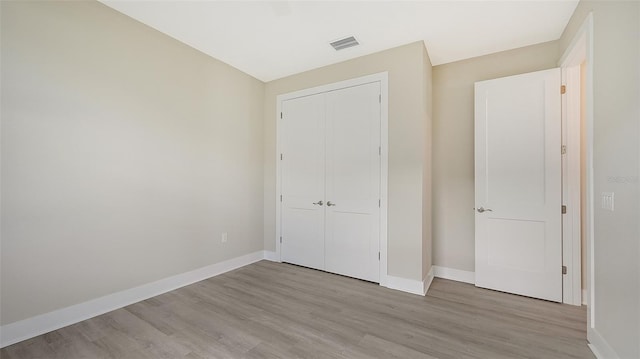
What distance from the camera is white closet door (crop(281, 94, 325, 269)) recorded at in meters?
3.52

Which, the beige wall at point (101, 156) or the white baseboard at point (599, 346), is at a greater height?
the beige wall at point (101, 156)

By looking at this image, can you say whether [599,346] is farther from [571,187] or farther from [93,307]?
[93,307]

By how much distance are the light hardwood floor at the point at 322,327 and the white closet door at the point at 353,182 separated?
46cm

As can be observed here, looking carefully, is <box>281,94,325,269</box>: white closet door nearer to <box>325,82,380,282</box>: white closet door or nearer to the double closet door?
the double closet door

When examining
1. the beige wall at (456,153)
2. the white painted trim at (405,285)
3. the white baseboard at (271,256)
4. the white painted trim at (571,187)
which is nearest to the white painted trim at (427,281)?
the white painted trim at (405,285)

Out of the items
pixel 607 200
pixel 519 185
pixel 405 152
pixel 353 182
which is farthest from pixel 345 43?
pixel 607 200

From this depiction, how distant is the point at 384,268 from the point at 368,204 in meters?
0.77

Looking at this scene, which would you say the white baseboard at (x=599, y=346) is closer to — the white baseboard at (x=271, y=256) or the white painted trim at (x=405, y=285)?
the white painted trim at (x=405, y=285)

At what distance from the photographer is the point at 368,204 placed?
313 cm

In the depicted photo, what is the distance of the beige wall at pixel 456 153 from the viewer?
311cm

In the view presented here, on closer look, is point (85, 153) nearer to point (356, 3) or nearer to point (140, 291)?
point (140, 291)

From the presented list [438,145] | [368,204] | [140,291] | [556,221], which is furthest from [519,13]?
[140,291]

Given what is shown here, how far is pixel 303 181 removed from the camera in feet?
12.0

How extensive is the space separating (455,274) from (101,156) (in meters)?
4.06
